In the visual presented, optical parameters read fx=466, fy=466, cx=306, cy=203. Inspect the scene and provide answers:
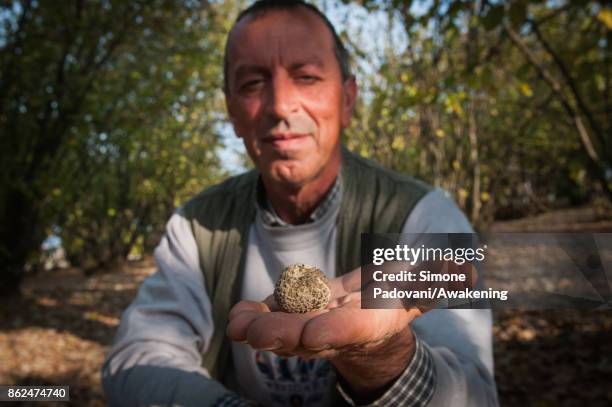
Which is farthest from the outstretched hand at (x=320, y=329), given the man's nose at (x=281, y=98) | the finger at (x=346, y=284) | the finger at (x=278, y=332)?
the man's nose at (x=281, y=98)

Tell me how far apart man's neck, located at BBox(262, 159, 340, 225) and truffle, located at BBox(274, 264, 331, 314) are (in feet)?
2.10

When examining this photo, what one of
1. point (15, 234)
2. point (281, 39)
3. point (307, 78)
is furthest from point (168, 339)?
point (15, 234)

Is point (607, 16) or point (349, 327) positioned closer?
point (349, 327)

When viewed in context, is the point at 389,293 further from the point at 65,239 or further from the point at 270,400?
the point at 65,239

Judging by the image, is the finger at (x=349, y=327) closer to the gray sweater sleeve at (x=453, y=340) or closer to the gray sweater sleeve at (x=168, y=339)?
the gray sweater sleeve at (x=453, y=340)

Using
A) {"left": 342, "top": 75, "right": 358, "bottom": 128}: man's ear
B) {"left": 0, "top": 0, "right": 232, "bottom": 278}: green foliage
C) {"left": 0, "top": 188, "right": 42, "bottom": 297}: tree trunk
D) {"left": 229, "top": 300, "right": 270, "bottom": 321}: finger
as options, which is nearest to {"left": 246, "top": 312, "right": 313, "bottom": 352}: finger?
{"left": 229, "top": 300, "right": 270, "bottom": 321}: finger

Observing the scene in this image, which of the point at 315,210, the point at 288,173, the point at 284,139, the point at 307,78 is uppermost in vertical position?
the point at 307,78

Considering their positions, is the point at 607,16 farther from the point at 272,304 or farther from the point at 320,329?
the point at 320,329

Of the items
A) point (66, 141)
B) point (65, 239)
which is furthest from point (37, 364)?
point (65, 239)

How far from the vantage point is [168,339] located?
2371 mm

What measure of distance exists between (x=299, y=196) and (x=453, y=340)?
1.09 m

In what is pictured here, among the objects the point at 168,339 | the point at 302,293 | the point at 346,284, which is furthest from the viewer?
the point at 168,339

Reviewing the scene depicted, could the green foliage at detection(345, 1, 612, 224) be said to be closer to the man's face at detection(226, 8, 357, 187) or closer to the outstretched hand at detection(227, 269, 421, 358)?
the man's face at detection(226, 8, 357, 187)

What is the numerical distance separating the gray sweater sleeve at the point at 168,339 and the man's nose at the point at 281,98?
2.80 feet
